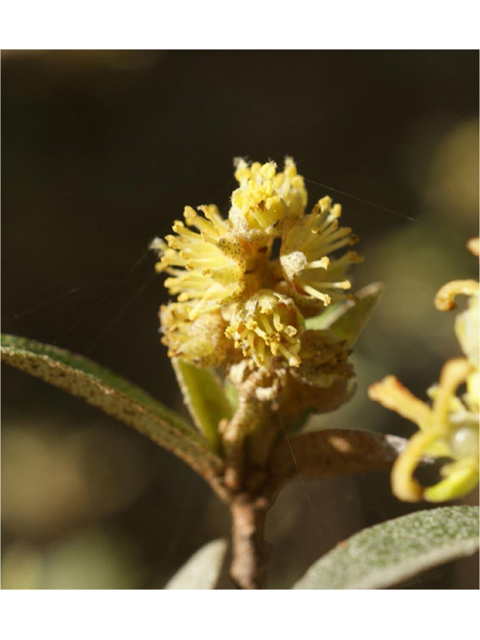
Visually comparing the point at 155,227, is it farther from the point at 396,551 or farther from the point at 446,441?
the point at 396,551

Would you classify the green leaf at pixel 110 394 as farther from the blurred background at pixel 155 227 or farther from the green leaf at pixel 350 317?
the blurred background at pixel 155 227

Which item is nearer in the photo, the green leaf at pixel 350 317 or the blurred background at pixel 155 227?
the green leaf at pixel 350 317

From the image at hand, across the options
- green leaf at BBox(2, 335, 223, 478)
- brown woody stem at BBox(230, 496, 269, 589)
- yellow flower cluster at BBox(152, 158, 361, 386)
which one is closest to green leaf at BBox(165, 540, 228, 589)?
brown woody stem at BBox(230, 496, 269, 589)

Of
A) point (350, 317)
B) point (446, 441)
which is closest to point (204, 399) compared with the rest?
point (350, 317)

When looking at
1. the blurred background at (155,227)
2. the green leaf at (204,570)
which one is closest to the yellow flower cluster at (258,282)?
the green leaf at (204,570)

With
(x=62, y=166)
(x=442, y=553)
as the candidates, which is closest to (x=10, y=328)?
(x=62, y=166)

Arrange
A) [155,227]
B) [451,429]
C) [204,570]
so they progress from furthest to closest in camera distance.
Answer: [155,227] → [204,570] → [451,429]
